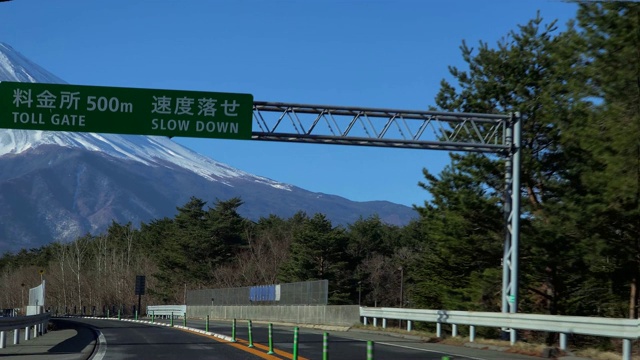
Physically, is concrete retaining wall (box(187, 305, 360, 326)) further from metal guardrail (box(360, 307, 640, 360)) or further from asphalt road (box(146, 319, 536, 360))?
asphalt road (box(146, 319, 536, 360))

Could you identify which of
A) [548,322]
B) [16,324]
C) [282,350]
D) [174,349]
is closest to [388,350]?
[282,350]

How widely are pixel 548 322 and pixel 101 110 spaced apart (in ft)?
49.0

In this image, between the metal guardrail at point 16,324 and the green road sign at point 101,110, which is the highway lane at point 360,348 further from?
the green road sign at point 101,110

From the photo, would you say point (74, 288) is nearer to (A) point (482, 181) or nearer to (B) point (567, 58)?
(A) point (482, 181)

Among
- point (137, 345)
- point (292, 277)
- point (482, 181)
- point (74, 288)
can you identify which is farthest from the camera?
point (74, 288)

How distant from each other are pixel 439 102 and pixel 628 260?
1373cm

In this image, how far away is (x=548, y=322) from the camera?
71.7 feet

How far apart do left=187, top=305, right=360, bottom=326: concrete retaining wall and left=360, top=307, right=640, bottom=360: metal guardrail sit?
538 centimetres

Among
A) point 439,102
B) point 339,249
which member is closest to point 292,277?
point 339,249

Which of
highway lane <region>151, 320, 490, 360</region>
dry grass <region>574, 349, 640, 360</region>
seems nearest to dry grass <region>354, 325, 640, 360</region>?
dry grass <region>574, 349, 640, 360</region>

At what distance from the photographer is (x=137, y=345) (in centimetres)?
2661

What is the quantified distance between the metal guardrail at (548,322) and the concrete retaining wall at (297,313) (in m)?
5.38

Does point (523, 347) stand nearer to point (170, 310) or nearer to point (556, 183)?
point (556, 183)

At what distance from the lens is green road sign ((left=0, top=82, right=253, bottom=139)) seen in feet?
94.2
